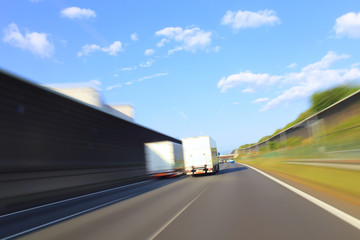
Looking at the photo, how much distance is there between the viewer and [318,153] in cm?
2102

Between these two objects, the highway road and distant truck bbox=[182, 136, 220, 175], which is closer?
the highway road

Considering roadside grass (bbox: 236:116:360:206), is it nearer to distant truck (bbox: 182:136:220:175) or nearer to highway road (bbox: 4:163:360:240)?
highway road (bbox: 4:163:360:240)

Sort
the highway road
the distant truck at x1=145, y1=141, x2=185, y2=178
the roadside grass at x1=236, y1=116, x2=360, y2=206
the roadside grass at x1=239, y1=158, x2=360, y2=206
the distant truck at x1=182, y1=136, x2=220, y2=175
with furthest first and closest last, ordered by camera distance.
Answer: the distant truck at x1=145, y1=141, x2=185, y2=178, the distant truck at x1=182, y1=136, x2=220, y2=175, the roadside grass at x1=236, y1=116, x2=360, y2=206, the roadside grass at x1=239, y1=158, x2=360, y2=206, the highway road

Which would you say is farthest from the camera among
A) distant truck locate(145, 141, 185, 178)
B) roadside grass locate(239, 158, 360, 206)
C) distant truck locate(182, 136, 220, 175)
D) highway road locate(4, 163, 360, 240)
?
distant truck locate(145, 141, 185, 178)

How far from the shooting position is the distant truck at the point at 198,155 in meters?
28.4

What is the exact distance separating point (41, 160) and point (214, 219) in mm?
10585

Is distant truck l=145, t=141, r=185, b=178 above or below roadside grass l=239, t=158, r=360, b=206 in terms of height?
above

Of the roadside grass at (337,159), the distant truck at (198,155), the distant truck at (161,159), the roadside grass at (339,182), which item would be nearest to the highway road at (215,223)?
the roadside grass at (339,182)

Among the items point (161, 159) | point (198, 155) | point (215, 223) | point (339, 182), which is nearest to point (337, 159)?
point (339, 182)

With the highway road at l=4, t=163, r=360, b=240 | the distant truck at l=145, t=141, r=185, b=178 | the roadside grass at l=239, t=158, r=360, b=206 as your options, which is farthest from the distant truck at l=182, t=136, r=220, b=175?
the highway road at l=4, t=163, r=360, b=240

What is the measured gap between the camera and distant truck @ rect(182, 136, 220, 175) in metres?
28.4

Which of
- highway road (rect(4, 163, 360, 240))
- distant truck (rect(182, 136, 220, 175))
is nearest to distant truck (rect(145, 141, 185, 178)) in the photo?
distant truck (rect(182, 136, 220, 175))

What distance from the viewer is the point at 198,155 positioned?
28.5 meters

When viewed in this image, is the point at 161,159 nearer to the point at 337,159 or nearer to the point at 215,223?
the point at 337,159
